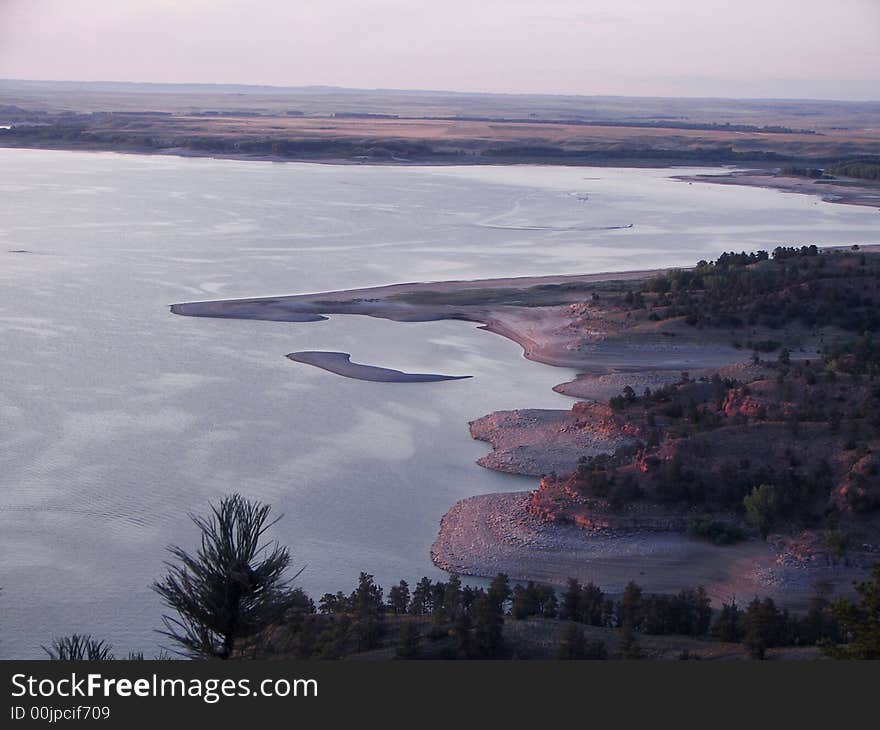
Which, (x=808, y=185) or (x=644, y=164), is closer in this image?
(x=808, y=185)

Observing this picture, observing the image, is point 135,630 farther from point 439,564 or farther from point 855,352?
point 855,352

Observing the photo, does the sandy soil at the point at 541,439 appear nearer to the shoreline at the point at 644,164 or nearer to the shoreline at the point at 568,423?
the shoreline at the point at 568,423

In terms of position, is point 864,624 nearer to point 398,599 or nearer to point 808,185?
point 398,599

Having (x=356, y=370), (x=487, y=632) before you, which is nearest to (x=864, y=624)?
(x=487, y=632)

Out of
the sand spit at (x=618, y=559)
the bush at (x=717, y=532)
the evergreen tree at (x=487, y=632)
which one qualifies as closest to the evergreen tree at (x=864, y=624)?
the evergreen tree at (x=487, y=632)

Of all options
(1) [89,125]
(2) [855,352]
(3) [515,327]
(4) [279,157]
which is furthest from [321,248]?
(1) [89,125]

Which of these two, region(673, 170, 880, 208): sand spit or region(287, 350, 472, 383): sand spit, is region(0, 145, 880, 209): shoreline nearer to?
region(673, 170, 880, 208): sand spit

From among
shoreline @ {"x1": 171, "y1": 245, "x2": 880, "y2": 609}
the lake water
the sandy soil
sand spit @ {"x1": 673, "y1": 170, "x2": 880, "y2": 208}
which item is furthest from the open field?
the sandy soil
